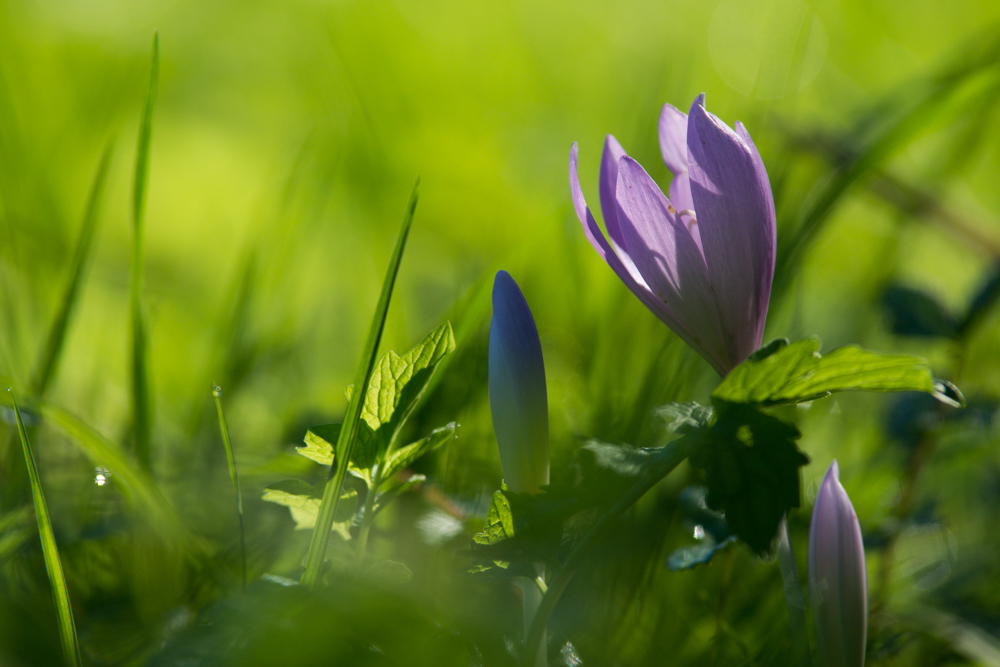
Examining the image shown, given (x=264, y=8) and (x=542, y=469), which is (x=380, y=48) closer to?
(x=264, y=8)

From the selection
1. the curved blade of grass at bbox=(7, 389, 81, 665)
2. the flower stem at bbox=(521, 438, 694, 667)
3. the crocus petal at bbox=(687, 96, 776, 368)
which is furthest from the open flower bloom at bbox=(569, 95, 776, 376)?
the curved blade of grass at bbox=(7, 389, 81, 665)

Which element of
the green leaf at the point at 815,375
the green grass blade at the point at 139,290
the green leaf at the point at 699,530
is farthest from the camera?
the green grass blade at the point at 139,290

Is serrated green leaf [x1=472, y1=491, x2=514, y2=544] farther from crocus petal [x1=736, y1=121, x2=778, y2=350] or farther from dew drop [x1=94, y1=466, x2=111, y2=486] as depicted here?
dew drop [x1=94, y1=466, x2=111, y2=486]

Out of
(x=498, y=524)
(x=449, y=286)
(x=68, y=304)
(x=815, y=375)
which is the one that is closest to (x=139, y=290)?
(x=68, y=304)

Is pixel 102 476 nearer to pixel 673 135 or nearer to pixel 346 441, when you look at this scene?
pixel 346 441

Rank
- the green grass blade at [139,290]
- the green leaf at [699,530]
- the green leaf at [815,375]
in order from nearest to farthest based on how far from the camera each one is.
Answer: the green leaf at [815,375], the green leaf at [699,530], the green grass blade at [139,290]

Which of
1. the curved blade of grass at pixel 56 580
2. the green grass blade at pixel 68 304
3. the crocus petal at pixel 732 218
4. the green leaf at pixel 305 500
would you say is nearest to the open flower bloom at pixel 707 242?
the crocus petal at pixel 732 218

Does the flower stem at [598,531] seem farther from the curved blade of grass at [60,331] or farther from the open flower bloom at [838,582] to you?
the curved blade of grass at [60,331]
